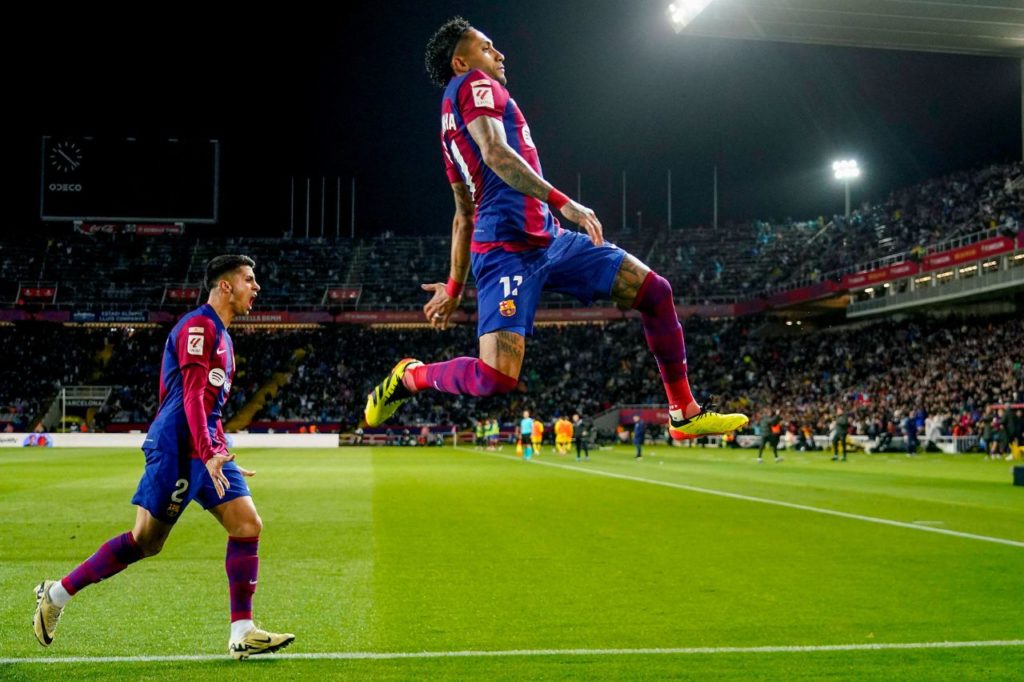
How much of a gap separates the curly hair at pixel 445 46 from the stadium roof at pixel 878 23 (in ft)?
66.2

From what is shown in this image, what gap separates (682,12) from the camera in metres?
24.3

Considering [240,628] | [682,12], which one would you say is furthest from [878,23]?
[240,628]

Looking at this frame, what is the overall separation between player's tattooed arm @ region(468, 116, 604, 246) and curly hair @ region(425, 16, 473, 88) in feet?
1.81

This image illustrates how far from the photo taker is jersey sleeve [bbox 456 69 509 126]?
4.69 metres

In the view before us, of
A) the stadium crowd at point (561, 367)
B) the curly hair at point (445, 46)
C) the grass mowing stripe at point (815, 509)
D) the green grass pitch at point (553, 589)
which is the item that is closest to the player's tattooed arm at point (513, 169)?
the curly hair at point (445, 46)

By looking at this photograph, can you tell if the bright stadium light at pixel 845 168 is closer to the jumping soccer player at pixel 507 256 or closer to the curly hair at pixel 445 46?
the jumping soccer player at pixel 507 256

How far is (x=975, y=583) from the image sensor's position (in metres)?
7.72

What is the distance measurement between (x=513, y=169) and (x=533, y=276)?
0.59 m

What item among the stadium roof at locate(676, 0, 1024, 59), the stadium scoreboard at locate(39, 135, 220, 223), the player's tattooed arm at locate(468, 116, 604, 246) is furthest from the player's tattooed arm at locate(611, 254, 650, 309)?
the stadium scoreboard at locate(39, 135, 220, 223)

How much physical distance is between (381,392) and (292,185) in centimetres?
7310

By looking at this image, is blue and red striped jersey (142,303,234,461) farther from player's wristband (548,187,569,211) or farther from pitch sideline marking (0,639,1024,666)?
player's wristband (548,187,569,211)

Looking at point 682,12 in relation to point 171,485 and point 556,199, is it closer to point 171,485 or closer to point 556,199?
point 556,199

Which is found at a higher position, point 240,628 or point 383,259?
point 383,259

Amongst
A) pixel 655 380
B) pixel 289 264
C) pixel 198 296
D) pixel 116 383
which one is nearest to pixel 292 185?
pixel 289 264
